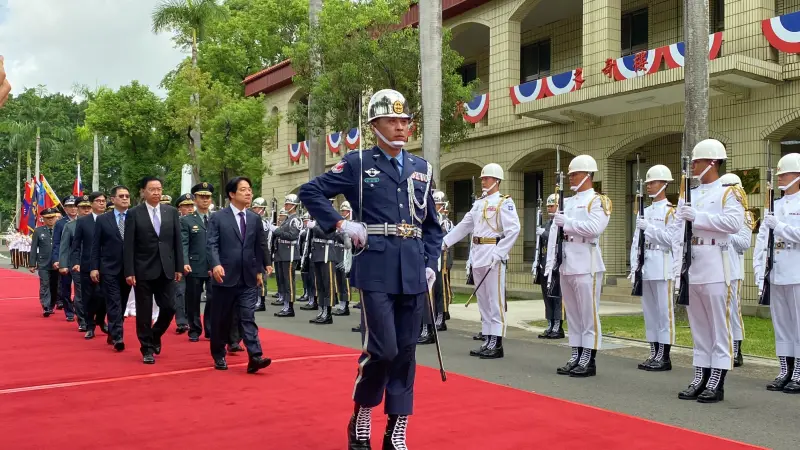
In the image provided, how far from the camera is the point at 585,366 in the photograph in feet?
26.7

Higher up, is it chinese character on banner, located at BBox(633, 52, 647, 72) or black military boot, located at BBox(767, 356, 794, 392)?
chinese character on banner, located at BBox(633, 52, 647, 72)

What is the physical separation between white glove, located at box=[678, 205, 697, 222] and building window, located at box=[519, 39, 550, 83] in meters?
15.8

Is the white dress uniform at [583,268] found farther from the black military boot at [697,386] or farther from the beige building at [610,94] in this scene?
the beige building at [610,94]

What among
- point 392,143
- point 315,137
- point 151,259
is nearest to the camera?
point 392,143

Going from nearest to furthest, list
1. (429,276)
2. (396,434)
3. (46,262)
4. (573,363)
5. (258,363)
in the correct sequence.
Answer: (396,434)
(429,276)
(258,363)
(573,363)
(46,262)

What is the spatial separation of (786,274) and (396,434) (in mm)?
4777

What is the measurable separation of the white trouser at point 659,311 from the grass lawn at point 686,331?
1.77 metres

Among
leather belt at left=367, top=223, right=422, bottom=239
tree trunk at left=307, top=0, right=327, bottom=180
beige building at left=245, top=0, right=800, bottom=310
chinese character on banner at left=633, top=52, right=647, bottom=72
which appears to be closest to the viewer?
leather belt at left=367, top=223, right=422, bottom=239

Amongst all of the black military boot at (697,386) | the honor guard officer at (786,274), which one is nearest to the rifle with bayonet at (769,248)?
the honor guard officer at (786,274)

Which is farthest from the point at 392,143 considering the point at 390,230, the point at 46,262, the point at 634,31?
the point at 634,31

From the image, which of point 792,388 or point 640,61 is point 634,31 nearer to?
point 640,61

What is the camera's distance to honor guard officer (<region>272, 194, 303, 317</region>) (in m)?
15.4

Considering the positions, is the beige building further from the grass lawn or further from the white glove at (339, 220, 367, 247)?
the white glove at (339, 220, 367, 247)

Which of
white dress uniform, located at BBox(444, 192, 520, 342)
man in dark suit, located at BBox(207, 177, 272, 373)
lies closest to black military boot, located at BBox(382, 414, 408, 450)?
man in dark suit, located at BBox(207, 177, 272, 373)
